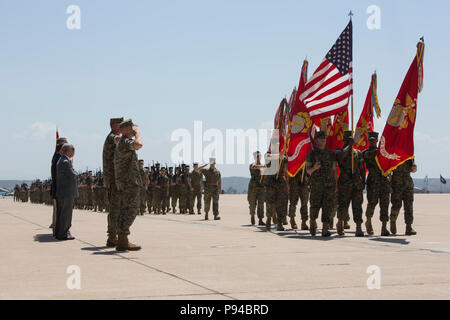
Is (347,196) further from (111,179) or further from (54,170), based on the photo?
(54,170)

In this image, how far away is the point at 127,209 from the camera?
9.03 metres

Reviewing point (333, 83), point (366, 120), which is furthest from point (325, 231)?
point (366, 120)

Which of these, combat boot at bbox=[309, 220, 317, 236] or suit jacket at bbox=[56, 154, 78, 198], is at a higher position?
suit jacket at bbox=[56, 154, 78, 198]

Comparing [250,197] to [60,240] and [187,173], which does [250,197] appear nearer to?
[60,240]

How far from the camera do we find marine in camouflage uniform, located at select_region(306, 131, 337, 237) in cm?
1135

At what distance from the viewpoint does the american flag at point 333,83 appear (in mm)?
12586

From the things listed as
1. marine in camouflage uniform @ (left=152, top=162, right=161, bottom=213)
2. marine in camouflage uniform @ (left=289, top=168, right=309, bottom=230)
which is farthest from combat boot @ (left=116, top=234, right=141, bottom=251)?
marine in camouflage uniform @ (left=152, top=162, right=161, bottom=213)

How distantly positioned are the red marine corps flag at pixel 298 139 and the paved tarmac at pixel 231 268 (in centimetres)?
261

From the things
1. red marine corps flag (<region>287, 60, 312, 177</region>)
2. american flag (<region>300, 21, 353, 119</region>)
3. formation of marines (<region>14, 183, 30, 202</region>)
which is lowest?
formation of marines (<region>14, 183, 30, 202</region>)

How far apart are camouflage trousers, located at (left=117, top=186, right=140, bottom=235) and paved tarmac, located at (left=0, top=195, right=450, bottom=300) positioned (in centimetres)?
40

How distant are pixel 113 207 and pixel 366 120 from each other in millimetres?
8617

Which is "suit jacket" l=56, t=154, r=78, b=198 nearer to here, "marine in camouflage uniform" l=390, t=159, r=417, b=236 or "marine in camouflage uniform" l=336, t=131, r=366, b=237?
"marine in camouflage uniform" l=336, t=131, r=366, b=237

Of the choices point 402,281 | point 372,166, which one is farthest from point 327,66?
point 402,281

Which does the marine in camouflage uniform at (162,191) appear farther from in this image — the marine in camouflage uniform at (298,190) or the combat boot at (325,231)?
the combat boot at (325,231)
